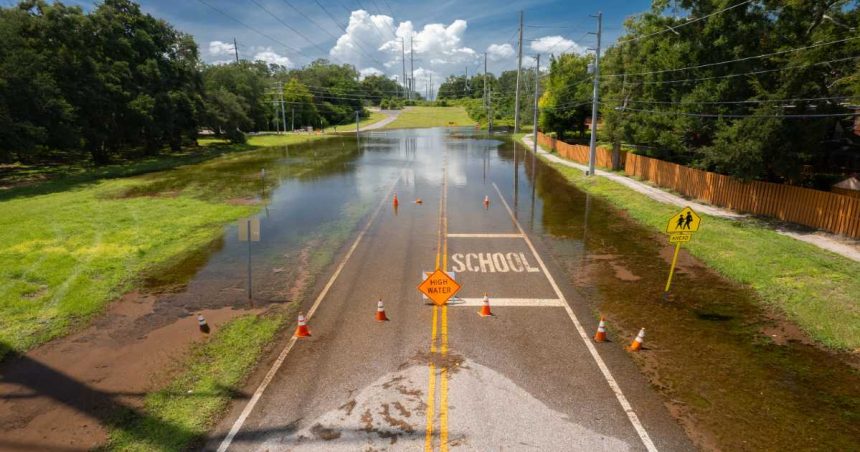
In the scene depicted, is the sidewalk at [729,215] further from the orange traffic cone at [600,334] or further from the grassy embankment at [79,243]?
the grassy embankment at [79,243]

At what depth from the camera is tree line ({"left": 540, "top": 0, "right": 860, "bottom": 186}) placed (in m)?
18.6

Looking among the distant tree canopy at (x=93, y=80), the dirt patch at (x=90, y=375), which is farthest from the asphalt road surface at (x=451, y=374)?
the distant tree canopy at (x=93, y=80)

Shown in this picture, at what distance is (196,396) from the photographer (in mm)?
8531

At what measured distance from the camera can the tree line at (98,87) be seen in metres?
32.5

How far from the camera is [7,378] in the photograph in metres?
9.23

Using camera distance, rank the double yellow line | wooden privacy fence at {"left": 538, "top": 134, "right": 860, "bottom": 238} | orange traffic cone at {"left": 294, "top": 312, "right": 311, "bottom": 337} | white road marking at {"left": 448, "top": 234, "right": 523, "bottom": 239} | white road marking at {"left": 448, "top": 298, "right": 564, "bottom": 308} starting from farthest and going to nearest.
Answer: white road marking at {"left": 448, "top": 234, "right": 523, "bottom": 239} < wooden privacy fence at {"left": 538, "top": 134, "right": 860, "bottom": 238} < white road marking at {"left": 448, "top": 298, "right": 564, "bottom": 308} < orange traffic cone at {"left": 294, "top": 312, "right": 311, "bottom": 337} < the double yellow line

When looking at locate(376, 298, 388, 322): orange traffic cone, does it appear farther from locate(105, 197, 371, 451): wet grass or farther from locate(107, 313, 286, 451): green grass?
locate(107, 313, 286, 451): green grass

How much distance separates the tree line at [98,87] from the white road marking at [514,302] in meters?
35.7

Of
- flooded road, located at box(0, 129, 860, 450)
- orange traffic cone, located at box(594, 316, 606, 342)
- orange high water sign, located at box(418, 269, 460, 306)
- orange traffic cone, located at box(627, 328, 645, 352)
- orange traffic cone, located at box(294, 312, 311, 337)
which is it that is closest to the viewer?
flooded road, located at box(0, 129, 860, 450)

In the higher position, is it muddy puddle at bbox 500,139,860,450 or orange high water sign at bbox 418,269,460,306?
orange high water sign at bbox 418,269,460,306

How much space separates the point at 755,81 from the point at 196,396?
24.9 m

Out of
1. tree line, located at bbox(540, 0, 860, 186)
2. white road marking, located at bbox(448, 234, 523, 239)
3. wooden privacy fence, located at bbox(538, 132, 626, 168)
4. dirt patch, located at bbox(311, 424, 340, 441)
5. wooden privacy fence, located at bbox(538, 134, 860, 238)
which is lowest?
dirt patch, located at bbox(311, 424, 340, 441)

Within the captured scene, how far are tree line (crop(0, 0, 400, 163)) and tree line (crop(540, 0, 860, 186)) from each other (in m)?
43.5

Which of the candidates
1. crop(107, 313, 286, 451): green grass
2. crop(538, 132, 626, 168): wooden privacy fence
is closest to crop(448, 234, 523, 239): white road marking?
crop(107, 313, 286, 451): green grass
